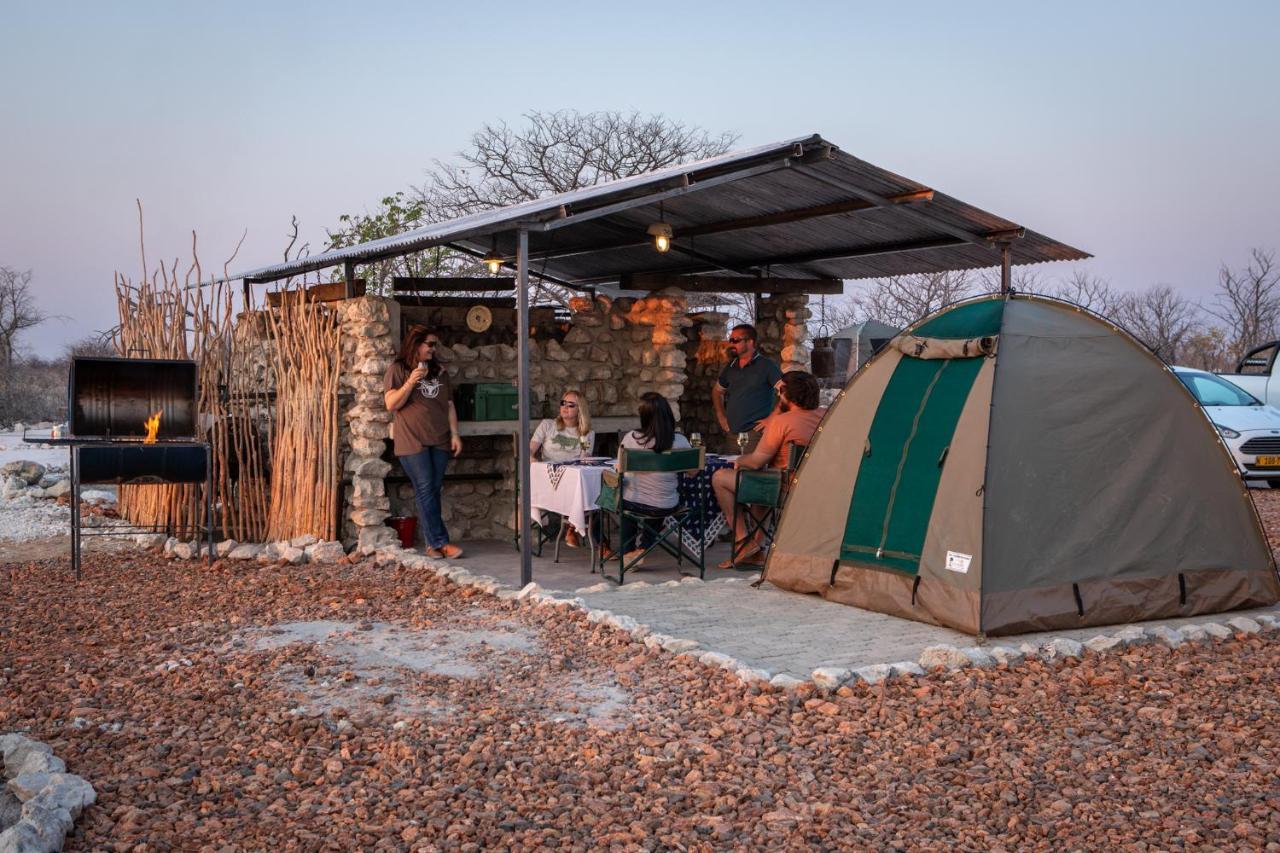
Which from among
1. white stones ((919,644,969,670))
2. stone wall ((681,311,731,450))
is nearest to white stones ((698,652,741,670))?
white stones ((919,644,969,670))

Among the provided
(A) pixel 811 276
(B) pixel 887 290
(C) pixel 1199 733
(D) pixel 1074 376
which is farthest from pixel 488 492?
(B) pixel 887 290

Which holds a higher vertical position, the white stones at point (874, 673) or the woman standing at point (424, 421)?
the woman standing at point (424, 421)

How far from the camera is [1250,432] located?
12.6 m

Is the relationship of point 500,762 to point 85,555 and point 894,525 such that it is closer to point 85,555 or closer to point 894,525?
point 894,525

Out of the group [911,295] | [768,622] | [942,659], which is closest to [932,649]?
[942,659]

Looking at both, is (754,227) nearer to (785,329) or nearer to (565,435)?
(565,435)

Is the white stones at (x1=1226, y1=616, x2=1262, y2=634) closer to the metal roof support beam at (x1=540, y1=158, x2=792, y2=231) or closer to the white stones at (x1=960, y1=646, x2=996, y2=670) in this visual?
the white stones at (x1=960, y1=646, x2=996, y2=670)

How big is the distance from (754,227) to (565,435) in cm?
226

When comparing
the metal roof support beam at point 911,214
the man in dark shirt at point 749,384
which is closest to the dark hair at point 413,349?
the man in dark shirt at point 749,384

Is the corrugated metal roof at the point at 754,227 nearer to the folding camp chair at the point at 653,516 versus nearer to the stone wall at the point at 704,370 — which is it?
the stone wall at the point at 704,370

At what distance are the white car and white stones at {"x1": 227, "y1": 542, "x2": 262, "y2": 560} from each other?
9.39 m

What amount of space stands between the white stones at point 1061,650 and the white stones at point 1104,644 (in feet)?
0.18

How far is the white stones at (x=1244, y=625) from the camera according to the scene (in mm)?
6000

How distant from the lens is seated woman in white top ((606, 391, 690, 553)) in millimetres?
7668
